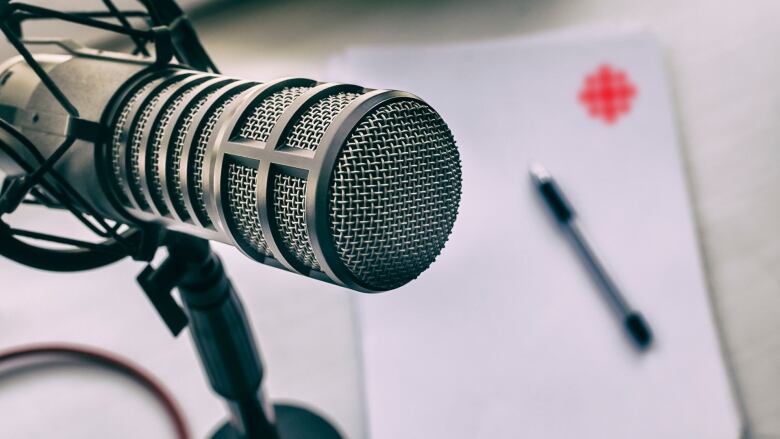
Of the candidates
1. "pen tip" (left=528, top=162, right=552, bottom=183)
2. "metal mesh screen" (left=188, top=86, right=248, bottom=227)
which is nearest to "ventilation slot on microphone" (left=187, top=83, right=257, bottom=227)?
"metal mesh screen" (left=188, top=86, right=248, bottom=227)

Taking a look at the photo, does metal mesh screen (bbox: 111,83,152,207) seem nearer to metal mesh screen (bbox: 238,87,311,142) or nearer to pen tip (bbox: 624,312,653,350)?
metal mesh screen (bbox: 238,87,311,142)

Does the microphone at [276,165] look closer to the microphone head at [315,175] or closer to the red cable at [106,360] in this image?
the microphone head at [315,175]

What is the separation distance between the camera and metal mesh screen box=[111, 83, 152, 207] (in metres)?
0.32

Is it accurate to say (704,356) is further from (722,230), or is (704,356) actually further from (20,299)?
(20,299)

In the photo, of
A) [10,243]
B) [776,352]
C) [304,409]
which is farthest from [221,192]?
[776,352]

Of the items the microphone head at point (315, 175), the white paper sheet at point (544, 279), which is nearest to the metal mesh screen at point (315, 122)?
the microphone head at point (315, 175)

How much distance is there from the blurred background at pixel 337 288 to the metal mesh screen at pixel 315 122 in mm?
361

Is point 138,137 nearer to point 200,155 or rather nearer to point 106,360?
point 200,155

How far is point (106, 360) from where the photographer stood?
554 millimetres

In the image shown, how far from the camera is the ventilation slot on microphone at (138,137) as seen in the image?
12.2 inches

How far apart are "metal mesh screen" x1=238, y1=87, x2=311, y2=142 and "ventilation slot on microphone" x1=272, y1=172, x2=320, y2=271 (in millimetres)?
26

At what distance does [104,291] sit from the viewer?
599mm

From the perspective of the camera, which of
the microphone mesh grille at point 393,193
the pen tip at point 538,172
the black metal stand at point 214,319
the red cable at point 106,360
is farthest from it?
the pen tip at point 538,172

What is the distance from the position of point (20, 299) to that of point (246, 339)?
0.31 m
